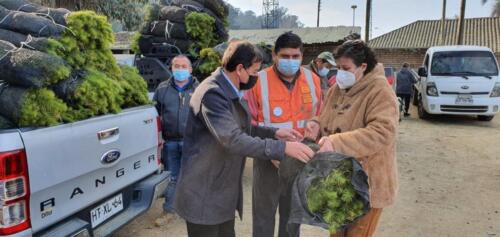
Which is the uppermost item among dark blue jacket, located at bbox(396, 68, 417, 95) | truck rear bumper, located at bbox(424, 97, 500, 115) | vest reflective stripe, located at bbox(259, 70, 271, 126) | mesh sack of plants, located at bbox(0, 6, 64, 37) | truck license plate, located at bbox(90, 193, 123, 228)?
mesh sack of plants, located at bbox(0, 6, 64, 37)

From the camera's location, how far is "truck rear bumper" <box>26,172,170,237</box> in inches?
94.3

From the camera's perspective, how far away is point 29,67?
2.31 meters

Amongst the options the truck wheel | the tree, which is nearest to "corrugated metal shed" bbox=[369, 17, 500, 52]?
the tree

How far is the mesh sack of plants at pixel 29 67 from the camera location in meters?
2.31

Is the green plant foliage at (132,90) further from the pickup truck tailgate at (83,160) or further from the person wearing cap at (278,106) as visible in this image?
the person wearing cap at (278,106)

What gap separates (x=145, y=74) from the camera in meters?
5.71

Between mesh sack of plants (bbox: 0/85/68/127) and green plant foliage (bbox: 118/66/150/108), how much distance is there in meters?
0.84

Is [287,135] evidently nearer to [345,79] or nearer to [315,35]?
[345,79]

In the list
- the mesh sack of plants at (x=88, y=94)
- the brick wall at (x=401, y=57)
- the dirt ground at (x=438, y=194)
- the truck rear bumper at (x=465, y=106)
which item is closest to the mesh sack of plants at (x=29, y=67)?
the mesh sack of plants at (x=88, y=94)

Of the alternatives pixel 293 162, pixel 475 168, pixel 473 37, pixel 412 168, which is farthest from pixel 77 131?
pixel 473 37

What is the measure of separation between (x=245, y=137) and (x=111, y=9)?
36.3 feet

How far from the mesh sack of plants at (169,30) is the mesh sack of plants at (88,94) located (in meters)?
3.30

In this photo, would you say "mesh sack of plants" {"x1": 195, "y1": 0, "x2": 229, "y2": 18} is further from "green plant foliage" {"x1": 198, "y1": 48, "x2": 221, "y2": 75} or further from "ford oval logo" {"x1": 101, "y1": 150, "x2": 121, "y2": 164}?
"ford oval logo" {"x1": 101, "y1": 150, "x2": 121, "y2": 164}

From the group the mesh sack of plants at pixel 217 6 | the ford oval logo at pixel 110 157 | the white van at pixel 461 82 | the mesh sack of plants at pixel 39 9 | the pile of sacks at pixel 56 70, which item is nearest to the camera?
the pile of sacks at pixel 56 70
